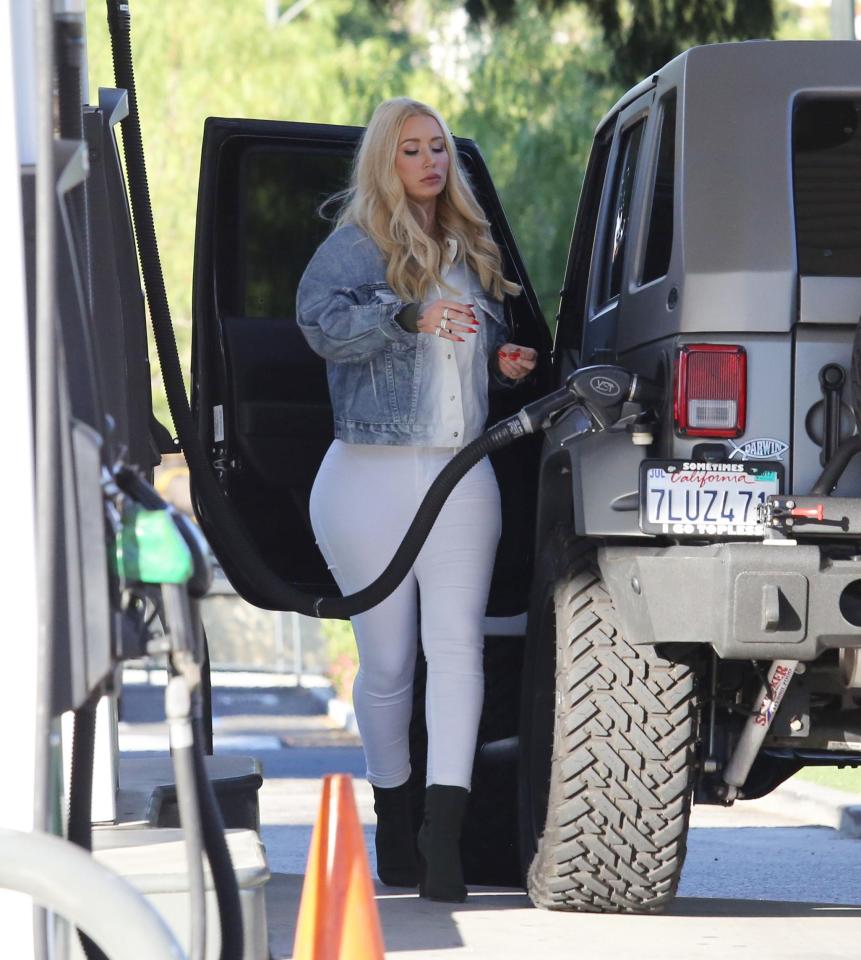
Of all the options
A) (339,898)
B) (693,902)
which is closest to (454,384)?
(693,902)

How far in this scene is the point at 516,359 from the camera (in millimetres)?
5145

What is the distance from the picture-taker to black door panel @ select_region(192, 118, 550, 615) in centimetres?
605

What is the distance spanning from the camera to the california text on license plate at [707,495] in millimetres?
4504

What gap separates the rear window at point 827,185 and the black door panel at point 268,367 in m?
1.31

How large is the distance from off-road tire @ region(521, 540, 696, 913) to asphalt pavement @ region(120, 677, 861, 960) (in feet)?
0.48

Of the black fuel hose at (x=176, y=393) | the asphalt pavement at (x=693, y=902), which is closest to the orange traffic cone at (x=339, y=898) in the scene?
the asphalt pavement at (x=693, y=902)

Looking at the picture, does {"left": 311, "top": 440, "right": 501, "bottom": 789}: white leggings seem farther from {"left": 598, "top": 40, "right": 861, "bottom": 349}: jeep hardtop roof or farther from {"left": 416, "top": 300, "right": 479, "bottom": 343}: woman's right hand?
{"left": 598, "top": 40, "right": 861, "bottom": 349}: jeep hardtop roof

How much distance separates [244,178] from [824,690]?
2491 millimetres

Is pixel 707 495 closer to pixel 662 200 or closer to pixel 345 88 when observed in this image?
pixel 662 200

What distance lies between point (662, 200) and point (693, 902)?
1.98m

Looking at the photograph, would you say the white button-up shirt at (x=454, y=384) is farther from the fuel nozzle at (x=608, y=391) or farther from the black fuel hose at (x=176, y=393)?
the fuel nozzle at (x=608, y=391)

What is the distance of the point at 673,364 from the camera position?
462 centimetres

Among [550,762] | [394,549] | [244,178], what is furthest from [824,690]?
[244,178]

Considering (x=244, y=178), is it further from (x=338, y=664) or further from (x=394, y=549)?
(x=338, y=664)
